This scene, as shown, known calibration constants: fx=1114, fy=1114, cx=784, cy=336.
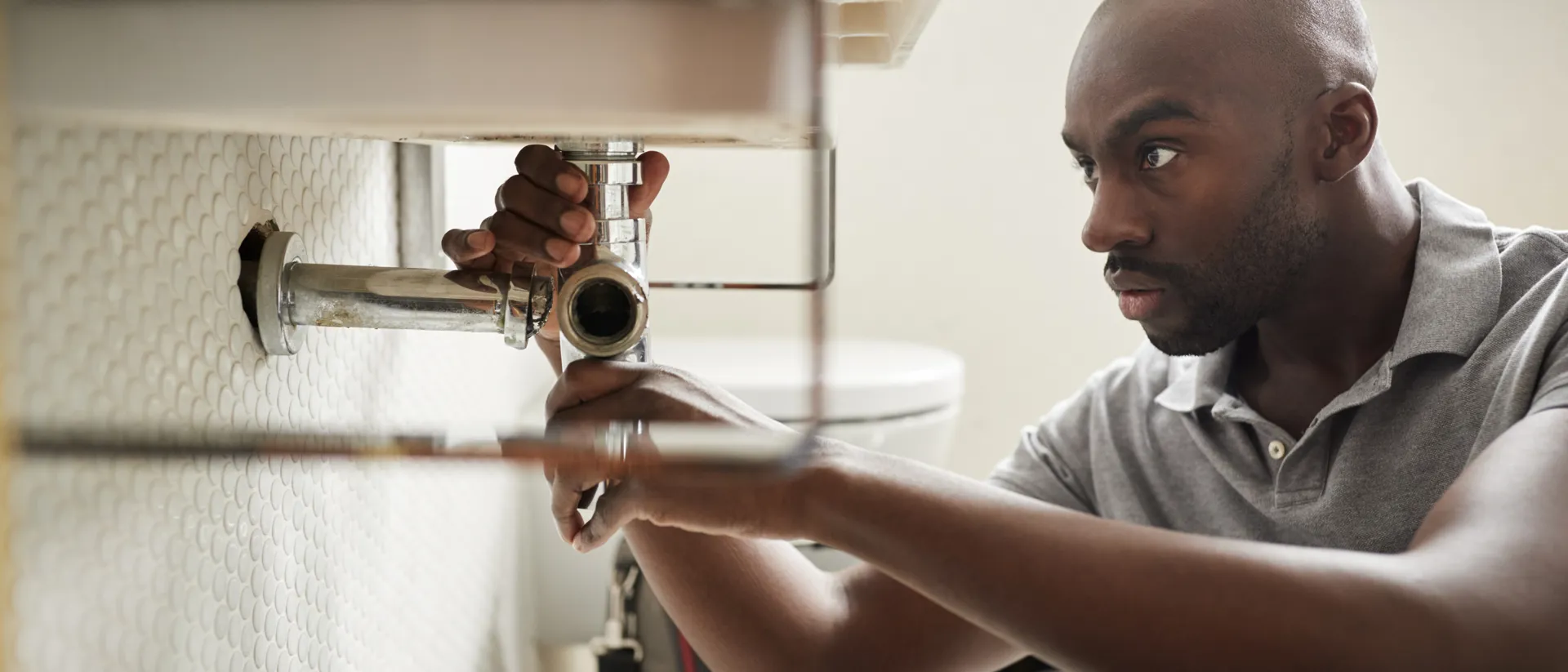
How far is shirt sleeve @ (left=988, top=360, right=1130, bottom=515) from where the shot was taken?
0.90 metres

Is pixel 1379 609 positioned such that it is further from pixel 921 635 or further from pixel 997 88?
pixel 997 88

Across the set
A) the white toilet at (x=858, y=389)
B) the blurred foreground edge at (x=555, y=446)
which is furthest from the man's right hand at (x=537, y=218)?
the white toilet at (x=858, y=389)

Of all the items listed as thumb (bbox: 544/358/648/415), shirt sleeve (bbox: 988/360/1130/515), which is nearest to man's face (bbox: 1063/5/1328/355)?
shirt sleeve (bbox: 988/360/1130/515)

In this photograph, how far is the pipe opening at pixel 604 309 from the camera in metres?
0.44

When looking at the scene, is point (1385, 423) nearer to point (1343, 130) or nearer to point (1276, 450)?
point (1276, 450)

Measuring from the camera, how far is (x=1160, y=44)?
72 cm

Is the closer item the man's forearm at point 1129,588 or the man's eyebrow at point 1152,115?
the man's forearm at point 1129,588

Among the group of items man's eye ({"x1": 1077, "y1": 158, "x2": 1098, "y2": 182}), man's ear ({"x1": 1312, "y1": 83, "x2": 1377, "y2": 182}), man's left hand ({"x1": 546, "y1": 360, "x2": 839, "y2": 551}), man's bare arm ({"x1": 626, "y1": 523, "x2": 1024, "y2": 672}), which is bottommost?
man's bare arm ({"x1": 626, "y1": 523, "x2": 1024, "y2": 672})

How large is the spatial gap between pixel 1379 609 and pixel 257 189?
0.50 metres

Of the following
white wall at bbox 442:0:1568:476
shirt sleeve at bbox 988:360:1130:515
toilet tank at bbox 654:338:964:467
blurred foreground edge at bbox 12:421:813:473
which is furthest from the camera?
white wall at bbox 442:0:1568:476

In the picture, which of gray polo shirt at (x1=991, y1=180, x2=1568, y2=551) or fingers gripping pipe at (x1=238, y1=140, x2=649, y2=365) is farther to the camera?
gray polo shirt at (x1=991, y1=180, x2=1568, y2=551)

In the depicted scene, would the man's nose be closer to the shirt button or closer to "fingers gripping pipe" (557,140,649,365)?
the shirt button

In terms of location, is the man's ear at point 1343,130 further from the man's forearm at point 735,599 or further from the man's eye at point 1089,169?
the man's forearm at point 735,599

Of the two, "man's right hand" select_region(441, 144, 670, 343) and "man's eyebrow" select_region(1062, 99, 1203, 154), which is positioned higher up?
"man's eyebrow" select_region(1062, 99, 1203, 154)
